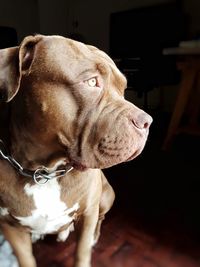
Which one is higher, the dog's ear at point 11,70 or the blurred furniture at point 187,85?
the dog's ear at point 11,70

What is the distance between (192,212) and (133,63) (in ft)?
7.10

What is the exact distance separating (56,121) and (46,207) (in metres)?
0.29

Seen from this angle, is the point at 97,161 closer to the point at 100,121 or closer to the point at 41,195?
the point at 100,121

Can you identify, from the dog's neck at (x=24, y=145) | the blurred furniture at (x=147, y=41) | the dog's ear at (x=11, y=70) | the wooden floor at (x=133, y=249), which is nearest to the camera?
the dog's ear at (x=11, y=70)

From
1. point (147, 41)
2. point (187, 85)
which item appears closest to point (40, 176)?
point (187, 85)

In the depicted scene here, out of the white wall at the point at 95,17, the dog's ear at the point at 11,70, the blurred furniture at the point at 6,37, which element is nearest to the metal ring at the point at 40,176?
the dog's ear at the point at 11,70

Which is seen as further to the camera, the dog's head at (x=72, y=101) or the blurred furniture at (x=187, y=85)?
the blurred furniture at (x=187, y=85)

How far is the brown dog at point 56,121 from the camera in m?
0.76

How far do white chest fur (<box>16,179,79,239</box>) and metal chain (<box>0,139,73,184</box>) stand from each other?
2 cm

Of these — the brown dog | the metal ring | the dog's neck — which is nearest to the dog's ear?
the brown dog

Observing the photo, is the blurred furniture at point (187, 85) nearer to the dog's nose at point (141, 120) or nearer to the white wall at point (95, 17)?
the dog's nose at point (141, 120)

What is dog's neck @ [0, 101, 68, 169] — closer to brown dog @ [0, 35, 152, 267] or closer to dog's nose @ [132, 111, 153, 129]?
brown dog @ [0, 35, 152, 267]

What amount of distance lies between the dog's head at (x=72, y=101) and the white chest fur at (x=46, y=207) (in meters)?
0.17

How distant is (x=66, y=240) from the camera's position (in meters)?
1.35
